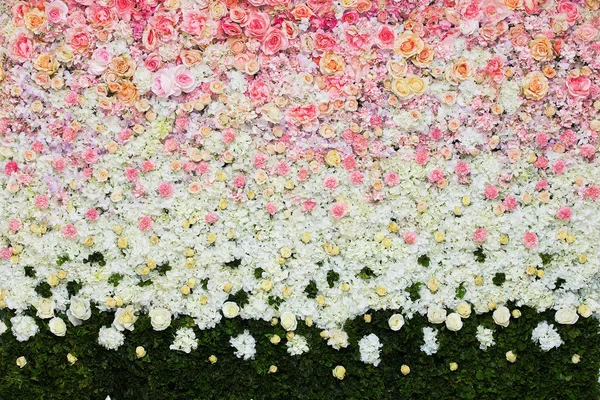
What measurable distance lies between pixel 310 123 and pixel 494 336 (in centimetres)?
119

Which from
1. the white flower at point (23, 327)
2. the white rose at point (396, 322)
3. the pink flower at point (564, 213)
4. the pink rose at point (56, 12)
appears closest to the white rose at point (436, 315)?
the white rose at point (396, 322)

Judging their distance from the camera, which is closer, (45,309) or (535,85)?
(535,85)

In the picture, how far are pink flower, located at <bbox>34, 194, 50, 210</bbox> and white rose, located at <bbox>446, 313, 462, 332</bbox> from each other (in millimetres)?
1773

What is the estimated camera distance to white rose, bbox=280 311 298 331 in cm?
274

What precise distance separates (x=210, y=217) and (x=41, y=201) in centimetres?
73

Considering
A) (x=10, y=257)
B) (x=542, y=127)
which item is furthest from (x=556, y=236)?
(x=10, y=257)

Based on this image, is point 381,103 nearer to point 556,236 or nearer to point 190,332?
point 556,236

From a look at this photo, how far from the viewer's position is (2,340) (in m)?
2.85

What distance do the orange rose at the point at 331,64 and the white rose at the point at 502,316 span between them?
1198 mm

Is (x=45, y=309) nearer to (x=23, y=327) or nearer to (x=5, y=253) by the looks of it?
(x=23, y=327)

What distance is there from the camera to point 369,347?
275 centimetres

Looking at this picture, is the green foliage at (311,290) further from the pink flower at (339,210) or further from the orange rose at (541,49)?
the orange rose at (541,49)

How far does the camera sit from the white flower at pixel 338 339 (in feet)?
9.00

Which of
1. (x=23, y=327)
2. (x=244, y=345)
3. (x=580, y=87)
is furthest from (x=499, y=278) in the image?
(x=23, y=327)
